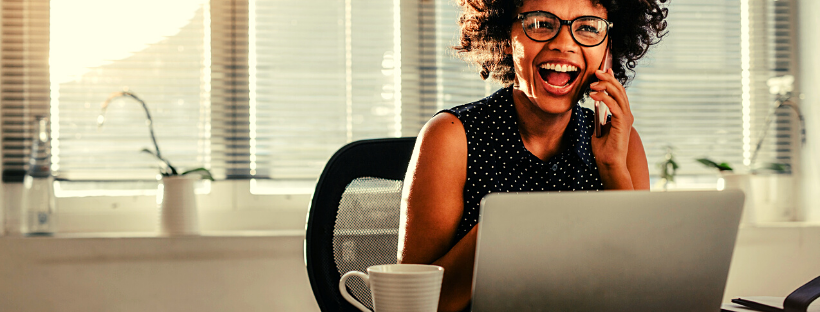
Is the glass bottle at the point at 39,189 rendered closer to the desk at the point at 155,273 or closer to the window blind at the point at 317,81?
the desk at the point at 155,273

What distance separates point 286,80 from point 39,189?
956 mm

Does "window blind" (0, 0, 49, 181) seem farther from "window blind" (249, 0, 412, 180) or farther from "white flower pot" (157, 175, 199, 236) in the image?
"window blind" (249, 0, 412, 180)

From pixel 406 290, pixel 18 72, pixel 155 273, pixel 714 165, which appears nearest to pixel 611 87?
pixel 406 290

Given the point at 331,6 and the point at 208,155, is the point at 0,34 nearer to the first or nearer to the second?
the point at 208,155

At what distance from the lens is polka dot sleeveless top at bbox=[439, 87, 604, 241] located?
3.74 feet

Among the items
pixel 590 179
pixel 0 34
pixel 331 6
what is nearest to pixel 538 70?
pixel 590 179

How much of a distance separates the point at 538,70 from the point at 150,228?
1.74m

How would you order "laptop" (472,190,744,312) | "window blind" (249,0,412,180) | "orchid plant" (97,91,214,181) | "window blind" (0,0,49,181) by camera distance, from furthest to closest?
"window blind" (249,0,412,180) < "window blind" (0,0,49,181) < "orchid plant" (97,91,214,181) < "laptop" (472,190,744,312)

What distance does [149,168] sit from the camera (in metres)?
2.25

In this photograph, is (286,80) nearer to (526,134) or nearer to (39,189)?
(39,189)

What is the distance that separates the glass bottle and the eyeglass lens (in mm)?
1808

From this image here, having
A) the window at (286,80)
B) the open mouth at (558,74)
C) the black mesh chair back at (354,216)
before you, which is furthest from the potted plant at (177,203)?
the open mouth at (558,74)

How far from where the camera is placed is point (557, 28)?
108 cm

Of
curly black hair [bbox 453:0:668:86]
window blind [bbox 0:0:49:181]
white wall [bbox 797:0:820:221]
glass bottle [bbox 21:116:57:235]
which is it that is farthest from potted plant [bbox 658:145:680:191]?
window blind [bbox 0:0:49:181]
